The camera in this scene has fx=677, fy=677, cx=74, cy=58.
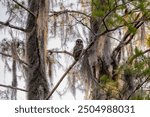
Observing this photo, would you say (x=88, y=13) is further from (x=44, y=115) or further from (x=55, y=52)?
(x=44, y=115)

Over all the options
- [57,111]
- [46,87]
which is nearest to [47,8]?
[46,87]

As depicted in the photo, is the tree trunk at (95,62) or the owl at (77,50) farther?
the tree trunk at (95,62)

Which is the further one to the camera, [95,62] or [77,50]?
[95,62]

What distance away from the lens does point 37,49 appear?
24.0 ft

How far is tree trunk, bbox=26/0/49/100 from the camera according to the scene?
7.13m

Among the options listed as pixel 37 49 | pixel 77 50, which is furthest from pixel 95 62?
pixel 77 50

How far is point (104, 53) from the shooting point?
8531 mm

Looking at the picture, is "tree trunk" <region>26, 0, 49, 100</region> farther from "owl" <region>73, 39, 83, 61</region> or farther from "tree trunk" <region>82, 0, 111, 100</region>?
"tree trunk" <region>82, 0, 111, 100</region>

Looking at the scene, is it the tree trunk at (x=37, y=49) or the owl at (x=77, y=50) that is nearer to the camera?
the owl at (x=77, y=50)

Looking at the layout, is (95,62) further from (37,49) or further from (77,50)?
(77,50)

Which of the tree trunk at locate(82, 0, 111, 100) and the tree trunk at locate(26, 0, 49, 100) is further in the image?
the tree trunk at locate(82, 0, 111, 100)

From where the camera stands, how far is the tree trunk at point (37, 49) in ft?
→ 23.4

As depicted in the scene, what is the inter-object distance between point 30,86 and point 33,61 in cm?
29

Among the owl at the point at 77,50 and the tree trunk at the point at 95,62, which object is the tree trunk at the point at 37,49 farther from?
the tree trunk at the point at 95,62
